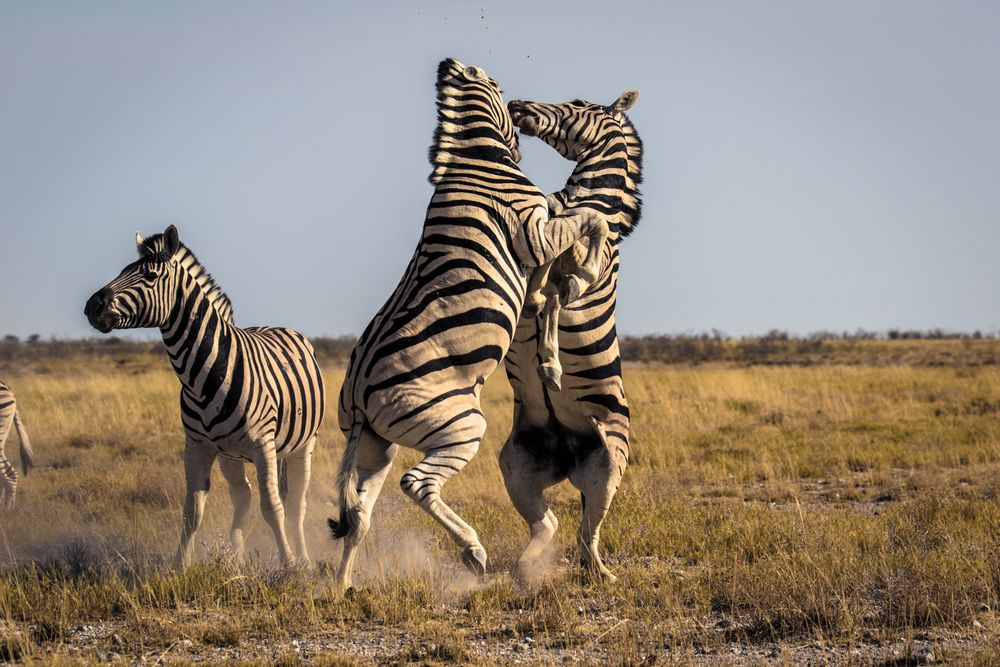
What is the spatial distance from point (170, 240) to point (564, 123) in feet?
9.29

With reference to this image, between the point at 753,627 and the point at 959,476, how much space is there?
646 cm

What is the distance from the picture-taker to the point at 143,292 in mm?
6727

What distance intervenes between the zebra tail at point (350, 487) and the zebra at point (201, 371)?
1.11 m

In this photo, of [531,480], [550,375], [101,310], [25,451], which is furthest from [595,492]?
[25,451]

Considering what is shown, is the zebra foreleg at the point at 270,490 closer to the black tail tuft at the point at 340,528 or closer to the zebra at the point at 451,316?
the zebra at the point at 451,316

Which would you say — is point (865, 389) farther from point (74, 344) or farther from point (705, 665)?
point (74, 344)

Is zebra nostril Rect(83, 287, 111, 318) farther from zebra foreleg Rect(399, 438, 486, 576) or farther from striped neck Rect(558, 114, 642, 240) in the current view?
striped neck Rect(558, 114, 642, 240)

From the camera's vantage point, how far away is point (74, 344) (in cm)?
4662

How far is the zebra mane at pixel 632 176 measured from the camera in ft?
23.6

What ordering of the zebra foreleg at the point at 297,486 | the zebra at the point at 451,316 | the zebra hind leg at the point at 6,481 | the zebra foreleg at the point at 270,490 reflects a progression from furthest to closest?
the zebra hind leg at the point at 6,481 → the zebra foreleg at the point at 297,486 → the zebra foreleg at the point at 270,490 → the zebra at the point at 451,316

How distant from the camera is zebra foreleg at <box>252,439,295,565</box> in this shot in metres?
6.84

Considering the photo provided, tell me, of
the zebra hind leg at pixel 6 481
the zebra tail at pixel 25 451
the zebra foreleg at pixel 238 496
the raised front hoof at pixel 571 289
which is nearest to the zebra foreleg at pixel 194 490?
the zebra foreleg at pixel 238 496

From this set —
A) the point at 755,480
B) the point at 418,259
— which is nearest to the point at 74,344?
the point at 755,480

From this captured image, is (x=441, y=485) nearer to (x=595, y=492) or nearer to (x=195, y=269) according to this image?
(x=595, y=492)
